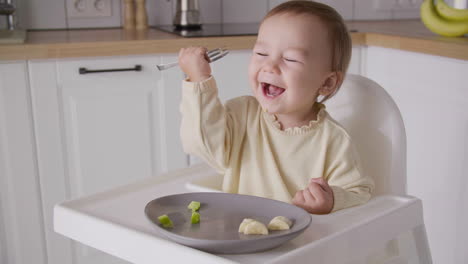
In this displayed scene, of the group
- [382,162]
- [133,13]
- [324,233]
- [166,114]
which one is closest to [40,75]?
[166,114]

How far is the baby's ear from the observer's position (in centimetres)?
110

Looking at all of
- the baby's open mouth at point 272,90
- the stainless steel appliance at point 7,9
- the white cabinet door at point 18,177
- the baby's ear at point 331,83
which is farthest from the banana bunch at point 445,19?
the stainless steel appliance at point 7,9

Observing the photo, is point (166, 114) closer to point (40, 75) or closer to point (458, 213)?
point (40, 75)

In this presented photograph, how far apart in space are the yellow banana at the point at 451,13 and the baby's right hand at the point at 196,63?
1.15 meters

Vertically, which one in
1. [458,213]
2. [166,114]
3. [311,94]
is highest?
[311,94]

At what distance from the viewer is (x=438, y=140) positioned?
5.81 ft

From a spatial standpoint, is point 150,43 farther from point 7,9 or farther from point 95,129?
point 7,9

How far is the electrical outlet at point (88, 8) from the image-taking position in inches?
→ 92.7

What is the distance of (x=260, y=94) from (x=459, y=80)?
849 mm

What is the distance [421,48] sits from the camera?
1.79 metres

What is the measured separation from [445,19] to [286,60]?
1078 mm

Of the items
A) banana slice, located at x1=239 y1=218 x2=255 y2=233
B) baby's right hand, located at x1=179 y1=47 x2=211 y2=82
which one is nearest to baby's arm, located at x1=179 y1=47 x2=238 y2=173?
baby's right hand, located at x1=179 y1=47 x2=211 y2=82

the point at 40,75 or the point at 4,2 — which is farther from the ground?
the point at 4,2

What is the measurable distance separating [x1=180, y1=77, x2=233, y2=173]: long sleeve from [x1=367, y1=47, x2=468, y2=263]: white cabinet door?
0.86m
